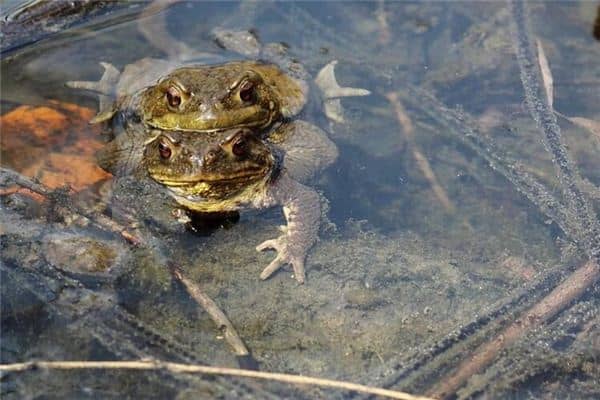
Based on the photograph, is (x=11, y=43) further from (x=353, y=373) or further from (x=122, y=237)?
(x=353, y=373)

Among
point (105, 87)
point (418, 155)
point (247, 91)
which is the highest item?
point (247, 91)

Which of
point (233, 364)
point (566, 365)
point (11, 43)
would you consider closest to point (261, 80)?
point (11, 43)

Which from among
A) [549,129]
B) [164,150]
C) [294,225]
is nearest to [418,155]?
[549,129]

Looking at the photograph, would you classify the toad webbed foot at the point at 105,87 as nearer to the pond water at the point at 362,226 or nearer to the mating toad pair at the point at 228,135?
the mating toad pair at the point at 228,135

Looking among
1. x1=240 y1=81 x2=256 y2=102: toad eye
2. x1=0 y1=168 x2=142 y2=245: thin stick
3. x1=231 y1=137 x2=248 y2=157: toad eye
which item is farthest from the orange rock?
x1=240 y1=81 x2=256 y2=102: toad eye

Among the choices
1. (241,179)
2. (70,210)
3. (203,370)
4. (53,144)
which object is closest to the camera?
(203,370)

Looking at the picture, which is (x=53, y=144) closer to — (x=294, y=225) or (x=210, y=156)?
(x=210, y=156)

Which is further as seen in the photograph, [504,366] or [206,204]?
[206,204]

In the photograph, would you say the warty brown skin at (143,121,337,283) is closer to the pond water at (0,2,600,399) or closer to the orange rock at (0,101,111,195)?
the pond water at (0,2,600,399)
